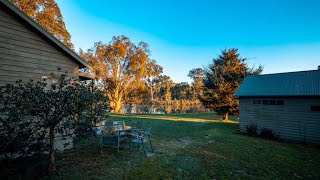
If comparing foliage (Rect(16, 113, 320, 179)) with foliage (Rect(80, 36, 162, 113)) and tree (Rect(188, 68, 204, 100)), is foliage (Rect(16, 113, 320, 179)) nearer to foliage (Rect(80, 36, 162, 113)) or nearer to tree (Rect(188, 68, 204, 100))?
foliage (Rect(80, 36, 162, 113))

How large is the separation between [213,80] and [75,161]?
709 inches

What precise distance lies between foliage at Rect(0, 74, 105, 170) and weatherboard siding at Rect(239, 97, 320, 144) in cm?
1191

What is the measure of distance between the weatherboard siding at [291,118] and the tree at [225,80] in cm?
615

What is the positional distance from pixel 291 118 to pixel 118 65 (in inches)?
1095

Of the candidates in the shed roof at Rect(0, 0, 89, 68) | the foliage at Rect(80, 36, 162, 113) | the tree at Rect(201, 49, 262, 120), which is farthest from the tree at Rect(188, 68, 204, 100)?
the shed roof at Rect(0, 0, 89, 68)

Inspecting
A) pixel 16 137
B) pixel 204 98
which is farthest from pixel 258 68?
pixel 16 137

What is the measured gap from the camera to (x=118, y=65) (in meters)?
33.3

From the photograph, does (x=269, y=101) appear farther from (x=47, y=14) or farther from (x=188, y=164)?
(x=47, y=14)

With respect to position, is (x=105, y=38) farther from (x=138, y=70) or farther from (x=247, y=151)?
(x=247, y=151)

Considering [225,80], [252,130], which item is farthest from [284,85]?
[225,80]

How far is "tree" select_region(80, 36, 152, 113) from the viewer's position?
3256 cm

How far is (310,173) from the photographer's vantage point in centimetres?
577

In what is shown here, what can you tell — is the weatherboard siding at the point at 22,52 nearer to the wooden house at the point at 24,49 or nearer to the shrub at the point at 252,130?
the wooden house at the point at 24,49

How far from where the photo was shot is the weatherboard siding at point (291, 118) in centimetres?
1089
